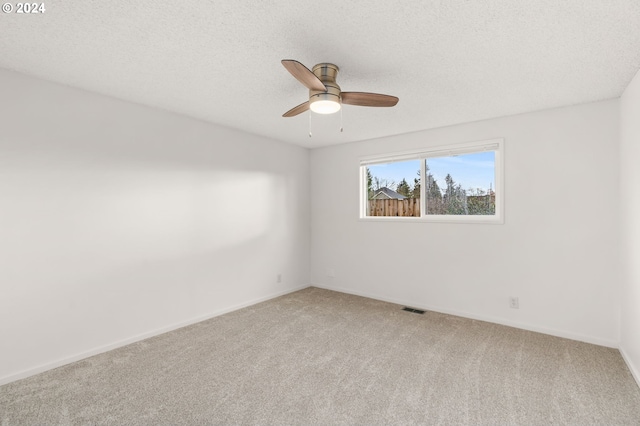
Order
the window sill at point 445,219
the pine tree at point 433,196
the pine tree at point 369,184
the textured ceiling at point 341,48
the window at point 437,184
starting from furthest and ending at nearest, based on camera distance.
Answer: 1. the pine tree at point 369,184
2. the pine tree at point 433,196
3. the window at point 437,184
4. the window sill at point 445,219
5. the textured ceiling at point 341,48

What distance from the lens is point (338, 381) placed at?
222cm

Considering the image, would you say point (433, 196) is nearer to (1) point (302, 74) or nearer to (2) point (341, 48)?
(2) point (341, 48)

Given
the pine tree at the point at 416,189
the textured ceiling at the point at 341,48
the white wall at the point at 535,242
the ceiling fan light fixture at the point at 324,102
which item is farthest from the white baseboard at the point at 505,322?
the ceiling fan light fixture at the point at 324,102

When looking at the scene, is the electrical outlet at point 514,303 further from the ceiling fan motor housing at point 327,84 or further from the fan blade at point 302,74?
the fan blade at point 302,74

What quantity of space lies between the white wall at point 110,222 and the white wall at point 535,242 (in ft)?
6.86

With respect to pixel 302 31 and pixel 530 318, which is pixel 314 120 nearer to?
pixel 302 31

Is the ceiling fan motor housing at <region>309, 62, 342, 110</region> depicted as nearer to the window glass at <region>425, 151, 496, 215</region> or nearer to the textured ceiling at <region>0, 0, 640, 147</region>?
the textured ceiling at <region>0, 0, 640, 147</region>

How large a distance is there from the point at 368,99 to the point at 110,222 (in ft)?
8.25

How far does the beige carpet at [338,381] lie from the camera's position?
1.86m

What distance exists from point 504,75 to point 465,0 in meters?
1.06

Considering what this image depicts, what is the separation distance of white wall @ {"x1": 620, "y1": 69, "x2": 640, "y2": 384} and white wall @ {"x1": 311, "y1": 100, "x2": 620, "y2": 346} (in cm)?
16

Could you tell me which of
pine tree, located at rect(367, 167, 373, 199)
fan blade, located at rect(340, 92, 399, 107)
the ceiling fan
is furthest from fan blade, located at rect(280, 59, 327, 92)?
pine tree, located at rect(367, 167, 373, 199)

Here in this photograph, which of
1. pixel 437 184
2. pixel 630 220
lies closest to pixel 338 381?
pixel 630 220

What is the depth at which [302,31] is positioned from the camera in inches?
70.1
